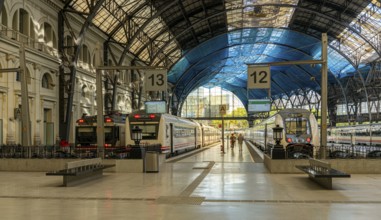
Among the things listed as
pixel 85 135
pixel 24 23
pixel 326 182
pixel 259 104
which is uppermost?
pixel 24 23

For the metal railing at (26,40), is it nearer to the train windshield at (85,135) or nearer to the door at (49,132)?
the door at (49,132)

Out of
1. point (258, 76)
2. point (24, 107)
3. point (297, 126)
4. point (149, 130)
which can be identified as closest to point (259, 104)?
point (297, 126)

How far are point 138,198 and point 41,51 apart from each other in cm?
2617

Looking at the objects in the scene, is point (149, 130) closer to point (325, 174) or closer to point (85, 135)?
point (85, 135)

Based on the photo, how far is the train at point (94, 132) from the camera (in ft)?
99.5

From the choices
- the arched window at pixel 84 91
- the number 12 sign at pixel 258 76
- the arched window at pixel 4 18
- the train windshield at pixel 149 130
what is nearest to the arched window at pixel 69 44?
the arched window at pixel 84 91

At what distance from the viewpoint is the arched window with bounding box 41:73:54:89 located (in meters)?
37.0

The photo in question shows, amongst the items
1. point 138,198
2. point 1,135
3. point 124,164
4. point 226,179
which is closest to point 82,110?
point 1,135

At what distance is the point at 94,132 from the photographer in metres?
30.3

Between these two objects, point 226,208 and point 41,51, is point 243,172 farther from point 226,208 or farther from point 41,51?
point 41,51

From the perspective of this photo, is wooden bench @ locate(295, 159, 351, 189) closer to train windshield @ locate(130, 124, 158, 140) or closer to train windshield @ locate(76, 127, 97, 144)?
train windshield @ locate(130, 124, 158, 140)

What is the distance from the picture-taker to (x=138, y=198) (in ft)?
40.1

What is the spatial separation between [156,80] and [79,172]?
9328 millimetres

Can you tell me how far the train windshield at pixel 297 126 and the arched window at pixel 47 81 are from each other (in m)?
19.7
